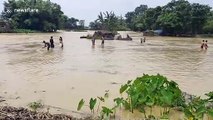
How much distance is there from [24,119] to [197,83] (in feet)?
29.3

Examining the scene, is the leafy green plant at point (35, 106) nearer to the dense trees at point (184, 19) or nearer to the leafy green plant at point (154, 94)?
the leafy green plant at point (154, 94)

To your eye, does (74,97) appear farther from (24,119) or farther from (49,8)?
(49,8)

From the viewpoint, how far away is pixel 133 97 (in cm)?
750

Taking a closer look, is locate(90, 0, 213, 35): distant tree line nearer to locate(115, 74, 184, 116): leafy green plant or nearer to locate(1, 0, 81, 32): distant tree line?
locate(1, 0, 81, 32): distant tree line

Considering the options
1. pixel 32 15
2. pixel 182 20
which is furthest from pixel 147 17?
pixel 32 15

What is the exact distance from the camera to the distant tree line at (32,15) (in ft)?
228

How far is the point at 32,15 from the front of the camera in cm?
6956

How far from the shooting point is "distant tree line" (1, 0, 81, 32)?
69.6 meters

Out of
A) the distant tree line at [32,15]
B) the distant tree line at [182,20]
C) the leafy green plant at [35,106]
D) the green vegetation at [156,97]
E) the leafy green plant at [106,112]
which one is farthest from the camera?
the distant tree line at [32,15]

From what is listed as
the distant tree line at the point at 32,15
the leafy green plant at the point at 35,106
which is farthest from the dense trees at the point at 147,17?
the leafy green plant at the point at 35,106

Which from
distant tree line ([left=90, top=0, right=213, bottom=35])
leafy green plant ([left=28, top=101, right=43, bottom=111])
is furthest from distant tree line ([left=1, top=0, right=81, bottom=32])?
leafy green plant ([left=28, top=101, right=43, bottom=111])

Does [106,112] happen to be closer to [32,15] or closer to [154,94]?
[154,94]

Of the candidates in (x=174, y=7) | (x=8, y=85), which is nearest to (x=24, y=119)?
(x=8, y=85)

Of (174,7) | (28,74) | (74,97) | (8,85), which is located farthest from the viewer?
(174,7)
